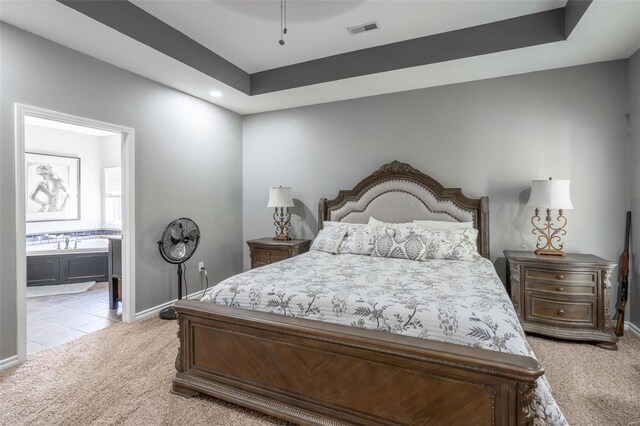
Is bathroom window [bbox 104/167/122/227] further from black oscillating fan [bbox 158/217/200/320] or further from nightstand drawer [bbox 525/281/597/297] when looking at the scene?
nightstand drawer [bbox 525/281/597/297]

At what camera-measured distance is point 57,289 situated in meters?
4.71

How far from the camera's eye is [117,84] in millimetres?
3164

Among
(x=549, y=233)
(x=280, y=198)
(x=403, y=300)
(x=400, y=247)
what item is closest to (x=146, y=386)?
(x=403, y=300)

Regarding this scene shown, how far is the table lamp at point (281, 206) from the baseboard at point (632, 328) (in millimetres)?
3696

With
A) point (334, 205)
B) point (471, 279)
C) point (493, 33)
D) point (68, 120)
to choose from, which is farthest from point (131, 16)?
point (471, 279)

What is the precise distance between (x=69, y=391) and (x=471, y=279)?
2822 mm

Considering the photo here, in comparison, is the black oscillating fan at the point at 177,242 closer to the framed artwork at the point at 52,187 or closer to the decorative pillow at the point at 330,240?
the decorative pillow at the point at 330,240

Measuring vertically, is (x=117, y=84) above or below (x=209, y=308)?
above

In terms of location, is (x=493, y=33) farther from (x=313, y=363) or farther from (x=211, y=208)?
(x=211, y=208)

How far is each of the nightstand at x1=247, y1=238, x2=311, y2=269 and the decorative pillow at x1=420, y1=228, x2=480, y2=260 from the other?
158cm

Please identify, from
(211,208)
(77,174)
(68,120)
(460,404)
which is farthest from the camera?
(77,174)

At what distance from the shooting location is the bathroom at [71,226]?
372 cm

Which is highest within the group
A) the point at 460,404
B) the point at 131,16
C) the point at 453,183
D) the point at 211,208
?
the point at 131,16

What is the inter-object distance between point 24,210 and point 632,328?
5.45m
